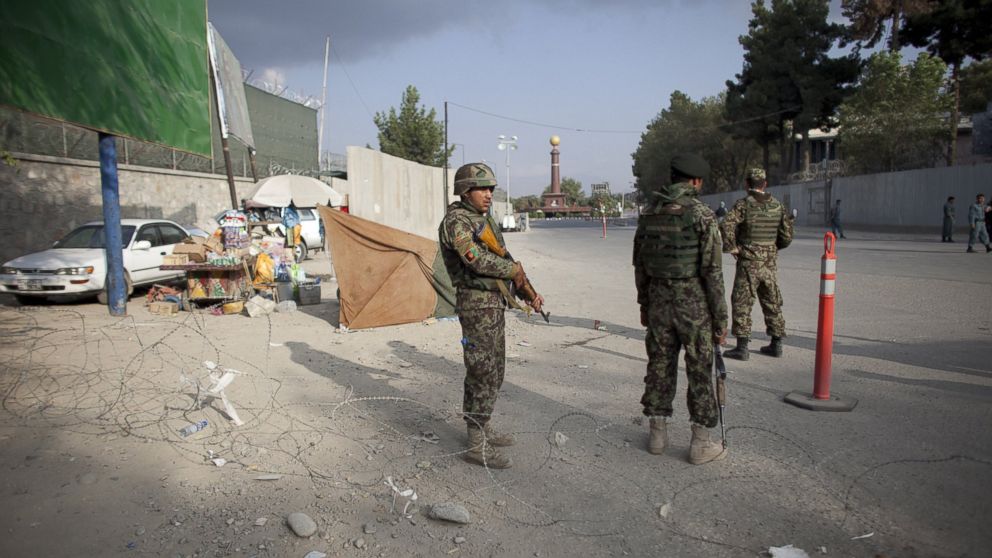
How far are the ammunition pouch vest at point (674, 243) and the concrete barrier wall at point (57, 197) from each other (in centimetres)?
1205

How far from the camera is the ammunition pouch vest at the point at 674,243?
11.3 ft

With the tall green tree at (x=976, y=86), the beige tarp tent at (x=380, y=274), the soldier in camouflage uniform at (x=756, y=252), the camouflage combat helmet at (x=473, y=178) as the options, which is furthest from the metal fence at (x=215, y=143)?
the tall green tree at (x=976, y=86)

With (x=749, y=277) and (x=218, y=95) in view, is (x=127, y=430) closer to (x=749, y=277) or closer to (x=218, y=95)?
(x=749, y=277)

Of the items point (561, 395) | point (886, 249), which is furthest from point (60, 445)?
point (886, 249)

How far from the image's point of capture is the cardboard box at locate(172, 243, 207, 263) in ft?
30.3

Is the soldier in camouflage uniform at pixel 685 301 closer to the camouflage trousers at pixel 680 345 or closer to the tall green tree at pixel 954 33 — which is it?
the camouflage trousers at pixel 680 345

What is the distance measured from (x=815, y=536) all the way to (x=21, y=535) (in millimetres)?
3667

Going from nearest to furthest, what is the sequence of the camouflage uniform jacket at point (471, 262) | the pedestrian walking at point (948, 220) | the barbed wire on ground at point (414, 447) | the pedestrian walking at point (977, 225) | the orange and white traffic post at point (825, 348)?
the barbed wire on ground at point (414, 447) → the camouflage uniform jacket at point (471, 262) → the orange and white traffic post at point (825, 348) → the pedestrian walking at point (977, 225) → the pedestrian walking at point (948, 220)

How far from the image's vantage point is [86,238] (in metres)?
10.5

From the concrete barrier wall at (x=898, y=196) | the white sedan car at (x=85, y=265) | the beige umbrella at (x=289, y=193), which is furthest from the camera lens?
the concrete barrier wall at (x=898, y=196)

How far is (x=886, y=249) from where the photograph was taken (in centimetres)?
1673

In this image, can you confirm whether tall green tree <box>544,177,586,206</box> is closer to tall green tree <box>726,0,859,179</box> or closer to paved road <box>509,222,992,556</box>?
tall green tree <box>726,0,859,179</box>

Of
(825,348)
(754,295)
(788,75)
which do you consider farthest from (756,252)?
(788,75)

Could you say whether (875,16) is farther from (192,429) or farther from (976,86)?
(192,429)
